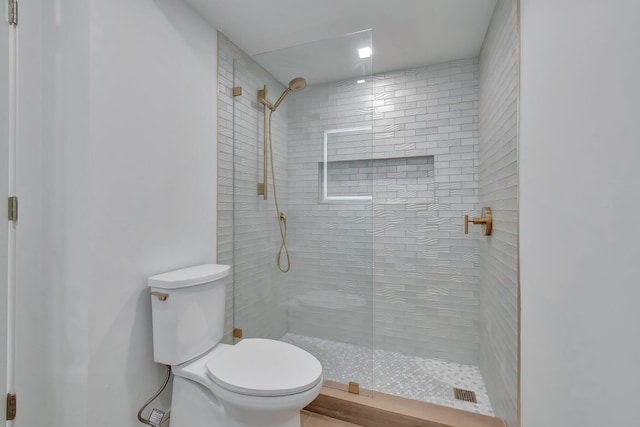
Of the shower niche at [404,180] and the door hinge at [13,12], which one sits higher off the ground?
the door hinge at [13,12]

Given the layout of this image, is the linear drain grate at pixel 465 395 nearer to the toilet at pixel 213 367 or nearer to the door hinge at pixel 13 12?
the toilet at pixel 213 367

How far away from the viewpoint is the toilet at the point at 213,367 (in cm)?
123

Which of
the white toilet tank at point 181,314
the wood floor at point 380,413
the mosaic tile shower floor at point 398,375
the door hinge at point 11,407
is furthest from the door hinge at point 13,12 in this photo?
the wood floor at point 380,413

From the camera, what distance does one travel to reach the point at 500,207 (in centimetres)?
163

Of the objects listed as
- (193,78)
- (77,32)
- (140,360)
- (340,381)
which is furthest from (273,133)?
(340,381)

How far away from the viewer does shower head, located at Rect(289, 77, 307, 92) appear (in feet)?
6.54

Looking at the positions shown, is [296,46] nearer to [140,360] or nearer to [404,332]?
[140,360]

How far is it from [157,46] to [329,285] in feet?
5.65

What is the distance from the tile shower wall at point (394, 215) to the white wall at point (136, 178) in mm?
706

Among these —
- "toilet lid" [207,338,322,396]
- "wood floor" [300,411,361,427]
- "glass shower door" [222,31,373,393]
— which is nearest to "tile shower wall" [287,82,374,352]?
"glass shower door" [222,31,373,393]

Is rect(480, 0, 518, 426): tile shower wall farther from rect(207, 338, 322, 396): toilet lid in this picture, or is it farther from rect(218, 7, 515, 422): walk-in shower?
rect(207, 338, 322, 396): toilet lid

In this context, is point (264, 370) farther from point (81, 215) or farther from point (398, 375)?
point (398, 375)

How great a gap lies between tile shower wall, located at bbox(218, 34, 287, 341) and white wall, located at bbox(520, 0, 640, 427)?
1465mm

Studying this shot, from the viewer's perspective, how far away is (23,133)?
121cm
